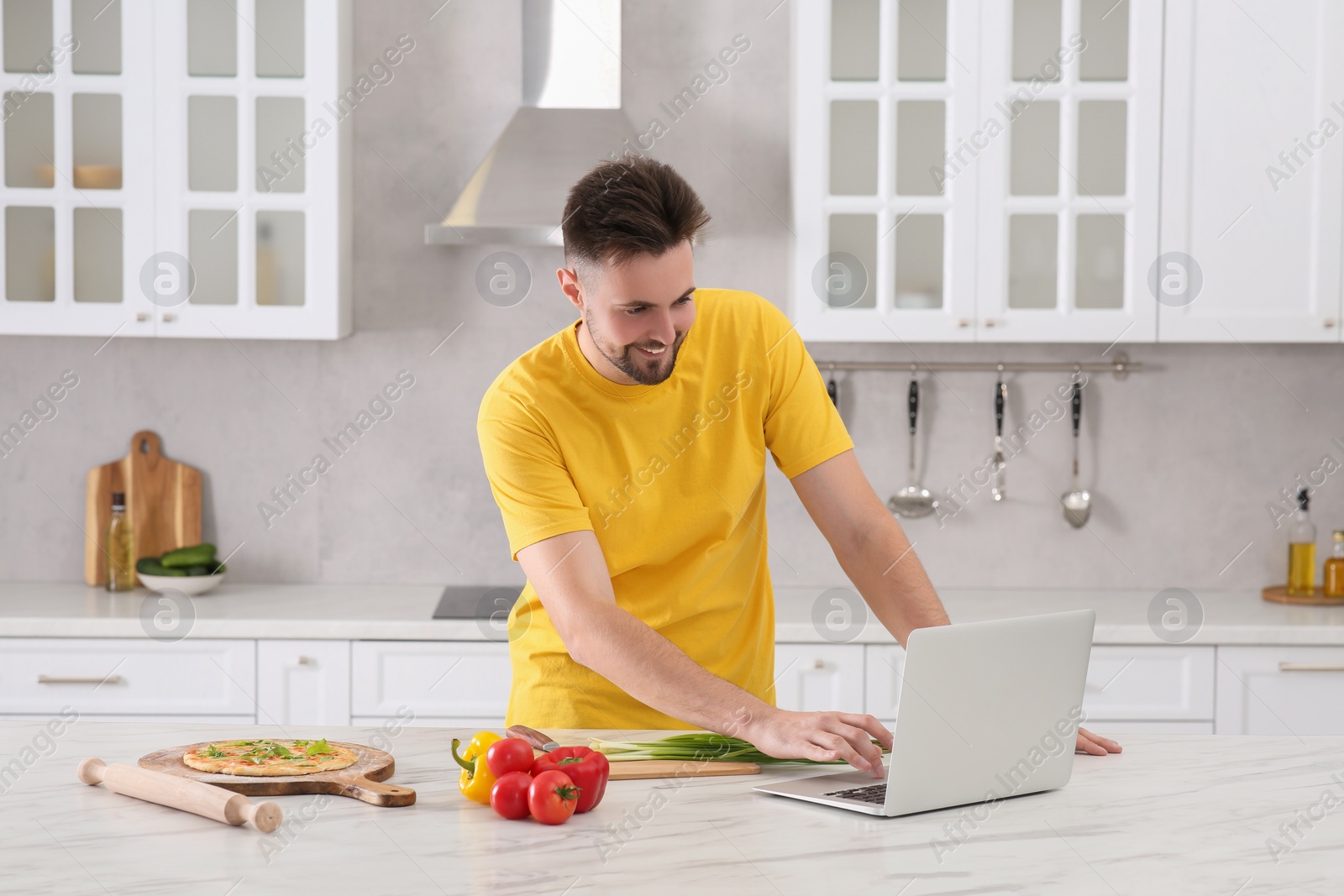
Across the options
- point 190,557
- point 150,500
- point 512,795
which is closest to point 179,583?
point 190,557

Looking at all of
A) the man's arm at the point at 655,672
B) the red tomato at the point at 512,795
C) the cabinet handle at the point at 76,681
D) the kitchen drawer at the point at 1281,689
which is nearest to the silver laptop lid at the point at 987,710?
the man's arm at the point at 655,672

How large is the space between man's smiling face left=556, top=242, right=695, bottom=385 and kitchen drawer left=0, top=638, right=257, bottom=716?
1.57 metres

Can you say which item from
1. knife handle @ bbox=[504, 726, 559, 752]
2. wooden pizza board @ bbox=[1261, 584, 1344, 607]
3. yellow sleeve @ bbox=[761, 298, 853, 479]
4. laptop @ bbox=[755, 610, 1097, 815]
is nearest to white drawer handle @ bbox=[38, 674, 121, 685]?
knife handle @ bbox=[504, 726, 559, 752]

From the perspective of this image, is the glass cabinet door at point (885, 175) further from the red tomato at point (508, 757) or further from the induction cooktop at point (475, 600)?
the red tomato at point (508, 757)

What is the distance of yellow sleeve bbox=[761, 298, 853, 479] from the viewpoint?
192 centimetres

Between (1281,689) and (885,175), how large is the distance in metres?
1.51

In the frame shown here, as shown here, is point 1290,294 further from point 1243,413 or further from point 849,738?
point 849,738

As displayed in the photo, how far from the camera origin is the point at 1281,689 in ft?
9.44

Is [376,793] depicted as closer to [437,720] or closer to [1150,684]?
[437,720]

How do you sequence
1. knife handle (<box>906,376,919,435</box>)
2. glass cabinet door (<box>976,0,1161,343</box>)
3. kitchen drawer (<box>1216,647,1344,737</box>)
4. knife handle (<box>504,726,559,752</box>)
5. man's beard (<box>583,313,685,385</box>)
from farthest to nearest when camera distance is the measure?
1. knife handle (<box>906,376,919,435</box>)
2. glass cabinet door (<box>976,0,1161,343</box>)
3. kitchen drawer (<box>1216,647,1344,737</box>)
4. man's beard (<box>583,313,685,385</box>)
5. knife handle (<box>504,726,559,752</box>)

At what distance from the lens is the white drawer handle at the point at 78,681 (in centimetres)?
288

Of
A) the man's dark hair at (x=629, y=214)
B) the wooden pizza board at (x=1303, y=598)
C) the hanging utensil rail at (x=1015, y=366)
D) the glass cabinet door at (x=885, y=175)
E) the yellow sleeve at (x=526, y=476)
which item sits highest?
the glass cabinet door at (x=885, y=175)

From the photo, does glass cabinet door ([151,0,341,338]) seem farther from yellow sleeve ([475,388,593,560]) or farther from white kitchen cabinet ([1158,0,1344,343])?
white kitchen cabinet ([1158,0,1344,343])

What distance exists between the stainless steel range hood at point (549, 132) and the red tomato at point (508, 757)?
67.9 inches
